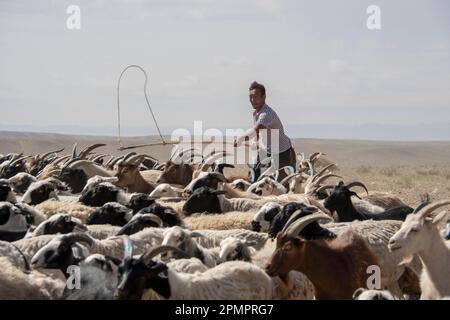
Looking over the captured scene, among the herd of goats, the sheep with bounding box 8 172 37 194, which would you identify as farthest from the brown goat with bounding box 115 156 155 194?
the herd of goats

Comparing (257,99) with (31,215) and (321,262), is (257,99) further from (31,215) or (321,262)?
(321,262)

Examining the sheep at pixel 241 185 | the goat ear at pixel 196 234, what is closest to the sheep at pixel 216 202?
the goat ear at pixel 196 234

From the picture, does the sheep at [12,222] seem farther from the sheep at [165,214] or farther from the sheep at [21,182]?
the sheep at [21,182]

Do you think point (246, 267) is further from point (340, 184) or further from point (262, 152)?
point (262, 152)

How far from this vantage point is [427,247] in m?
7.89

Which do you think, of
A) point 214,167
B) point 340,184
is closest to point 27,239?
point 340,184

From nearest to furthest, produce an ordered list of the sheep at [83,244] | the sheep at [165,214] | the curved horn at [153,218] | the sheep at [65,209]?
the sheep at [83,244] → the curved horn at [153,218] → the sheep at [165,214] → the sheep at [65,209]

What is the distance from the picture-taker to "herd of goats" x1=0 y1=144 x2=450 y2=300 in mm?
7195

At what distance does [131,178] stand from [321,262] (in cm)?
713

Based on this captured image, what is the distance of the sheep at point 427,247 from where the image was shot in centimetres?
783

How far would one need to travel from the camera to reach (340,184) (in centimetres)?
1178

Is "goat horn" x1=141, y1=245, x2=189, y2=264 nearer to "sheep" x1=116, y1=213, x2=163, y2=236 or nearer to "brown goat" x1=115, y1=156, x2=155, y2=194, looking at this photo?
"sheep" x1=116, y1=213, x2=163, y2=236

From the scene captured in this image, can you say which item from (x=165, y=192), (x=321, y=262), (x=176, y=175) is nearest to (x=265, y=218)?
(x=321, y=262)
